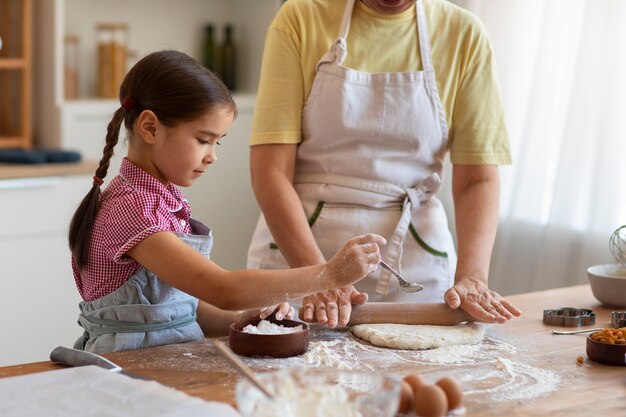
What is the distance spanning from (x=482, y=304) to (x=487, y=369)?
0.95ft

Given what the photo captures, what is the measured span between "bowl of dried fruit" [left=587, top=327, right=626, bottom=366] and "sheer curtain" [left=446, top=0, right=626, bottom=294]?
132 centimetres

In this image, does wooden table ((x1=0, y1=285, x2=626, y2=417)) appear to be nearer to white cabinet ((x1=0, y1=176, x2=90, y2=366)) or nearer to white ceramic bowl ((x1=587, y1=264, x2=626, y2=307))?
white ceramic bowl ((x1=587, y1=264, x2=626, y2=307))

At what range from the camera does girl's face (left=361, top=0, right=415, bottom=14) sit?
6.52ft

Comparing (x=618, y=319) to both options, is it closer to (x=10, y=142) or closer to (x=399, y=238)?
(x=399, y=238)

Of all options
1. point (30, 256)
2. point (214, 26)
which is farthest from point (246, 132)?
point (30, 256)

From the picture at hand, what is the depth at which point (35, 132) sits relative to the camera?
3.63 m

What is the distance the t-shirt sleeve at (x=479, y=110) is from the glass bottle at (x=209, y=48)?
2.17 m

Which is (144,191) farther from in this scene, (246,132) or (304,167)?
(246,132)

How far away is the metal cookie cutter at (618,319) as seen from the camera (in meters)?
1.84

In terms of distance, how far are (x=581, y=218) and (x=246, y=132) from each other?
1.53 m

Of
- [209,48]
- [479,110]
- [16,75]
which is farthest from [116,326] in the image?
[209,48]

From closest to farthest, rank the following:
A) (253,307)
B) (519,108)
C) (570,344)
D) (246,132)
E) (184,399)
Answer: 1. (184,399)
2. (253,307)
3. (570,344)
4. (519,108)
5. (246,132)

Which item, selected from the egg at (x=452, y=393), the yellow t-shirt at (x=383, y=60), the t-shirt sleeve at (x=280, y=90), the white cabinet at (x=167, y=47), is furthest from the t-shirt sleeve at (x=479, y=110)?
the white cabinet at (x=167, y=47)

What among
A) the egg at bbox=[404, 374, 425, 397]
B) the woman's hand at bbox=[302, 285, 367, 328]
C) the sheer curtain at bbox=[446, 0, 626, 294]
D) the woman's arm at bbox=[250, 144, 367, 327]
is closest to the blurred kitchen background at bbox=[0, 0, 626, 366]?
the sheer curtain at bbox=[446, 0, 626, 294]
